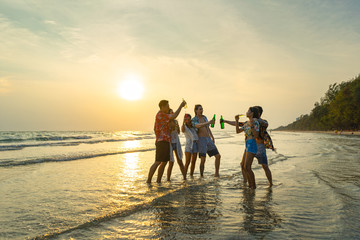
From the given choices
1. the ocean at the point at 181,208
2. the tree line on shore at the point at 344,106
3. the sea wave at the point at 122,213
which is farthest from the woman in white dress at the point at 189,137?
the tree line on shore at the point at 344,106

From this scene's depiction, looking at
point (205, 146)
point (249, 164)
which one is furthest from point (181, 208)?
point (205, 146)

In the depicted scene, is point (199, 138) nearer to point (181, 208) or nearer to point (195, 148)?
point (195, 148)

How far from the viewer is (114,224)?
3918 mm

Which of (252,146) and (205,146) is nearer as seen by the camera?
(252,146)

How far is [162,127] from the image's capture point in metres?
6.92

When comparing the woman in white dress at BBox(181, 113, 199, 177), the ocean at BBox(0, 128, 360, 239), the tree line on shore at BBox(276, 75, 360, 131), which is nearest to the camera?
the ocean at BBox(0, 128, 360, 239)

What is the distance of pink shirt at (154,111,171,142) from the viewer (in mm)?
6902

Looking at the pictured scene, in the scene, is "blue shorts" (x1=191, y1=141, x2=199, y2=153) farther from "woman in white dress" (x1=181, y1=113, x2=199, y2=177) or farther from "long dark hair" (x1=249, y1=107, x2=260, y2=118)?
"long dark hair" (x1=249, y1=107, x2=260, y2=118)

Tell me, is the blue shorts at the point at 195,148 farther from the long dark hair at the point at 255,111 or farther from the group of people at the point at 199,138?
the long dark hair at the point at 255,111

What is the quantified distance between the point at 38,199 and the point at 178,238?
12.4 feet

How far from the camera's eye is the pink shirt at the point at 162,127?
6902mm

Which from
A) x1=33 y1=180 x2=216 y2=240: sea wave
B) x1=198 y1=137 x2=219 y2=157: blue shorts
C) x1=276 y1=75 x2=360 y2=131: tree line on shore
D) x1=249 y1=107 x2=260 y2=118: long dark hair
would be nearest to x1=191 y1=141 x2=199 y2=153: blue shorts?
x1=198 y1=137 x2=219 y2=157: blue shorts

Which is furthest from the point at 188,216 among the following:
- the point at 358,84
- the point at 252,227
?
the point at 358,84

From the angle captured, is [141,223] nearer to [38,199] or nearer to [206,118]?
[38,199]
